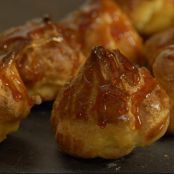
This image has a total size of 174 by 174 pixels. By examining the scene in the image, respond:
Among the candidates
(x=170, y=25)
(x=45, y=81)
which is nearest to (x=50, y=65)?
(x=45, y=81)

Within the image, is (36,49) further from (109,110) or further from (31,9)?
(31,9)

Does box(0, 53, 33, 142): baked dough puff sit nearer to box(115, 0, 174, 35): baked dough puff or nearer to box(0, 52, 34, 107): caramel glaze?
box(0, 52, 34, 107): caramel glaze

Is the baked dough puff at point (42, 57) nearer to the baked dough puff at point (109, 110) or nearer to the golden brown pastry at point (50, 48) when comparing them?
the golden brown pastry at point (50, 48)

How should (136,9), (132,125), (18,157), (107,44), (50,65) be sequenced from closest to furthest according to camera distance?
(132,125), (18,157), (50,65), (107,44), (136,9)

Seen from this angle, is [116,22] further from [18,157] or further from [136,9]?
[18,157]

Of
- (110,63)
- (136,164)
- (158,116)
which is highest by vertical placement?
(110,63)

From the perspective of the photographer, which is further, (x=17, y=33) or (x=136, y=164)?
(x=17, y=33)

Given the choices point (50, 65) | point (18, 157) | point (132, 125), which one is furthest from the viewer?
point (50, 65)
